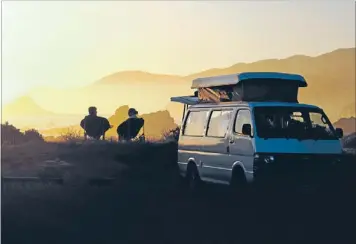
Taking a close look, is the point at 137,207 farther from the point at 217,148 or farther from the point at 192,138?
the point at 192,138

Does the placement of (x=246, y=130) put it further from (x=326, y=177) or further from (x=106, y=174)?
(x=106, y=174)

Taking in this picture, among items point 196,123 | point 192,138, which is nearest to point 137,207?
point 192,138

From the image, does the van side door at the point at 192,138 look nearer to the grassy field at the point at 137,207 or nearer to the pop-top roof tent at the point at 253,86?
the grassy field at the point at 137,207

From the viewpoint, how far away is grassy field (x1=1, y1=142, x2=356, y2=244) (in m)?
11.6

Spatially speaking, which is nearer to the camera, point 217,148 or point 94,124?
point 217,148

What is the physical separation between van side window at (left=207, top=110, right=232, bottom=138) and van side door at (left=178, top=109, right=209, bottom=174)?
17cm

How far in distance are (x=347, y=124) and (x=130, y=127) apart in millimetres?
3335

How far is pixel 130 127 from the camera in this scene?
13984 millimetres

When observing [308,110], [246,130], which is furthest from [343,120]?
[246,130]

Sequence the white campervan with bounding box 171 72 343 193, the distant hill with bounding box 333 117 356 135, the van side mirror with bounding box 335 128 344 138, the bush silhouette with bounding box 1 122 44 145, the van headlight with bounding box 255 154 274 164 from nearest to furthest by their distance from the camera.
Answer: the van headlight with bounding box 255 154 274 164 → the white campervan with bounding box 171 72 343 193 → the van side mirror with bounding box 335 128 344 138 → the distant hill with bounding box 333 117 356 135 → the bush silhouette with bounding box 1 122 44 145

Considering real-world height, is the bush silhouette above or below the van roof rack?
below

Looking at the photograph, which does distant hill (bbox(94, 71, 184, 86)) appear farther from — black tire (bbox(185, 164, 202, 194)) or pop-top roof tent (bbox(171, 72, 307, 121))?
black tire (bbox(185, 164, 202, 194))

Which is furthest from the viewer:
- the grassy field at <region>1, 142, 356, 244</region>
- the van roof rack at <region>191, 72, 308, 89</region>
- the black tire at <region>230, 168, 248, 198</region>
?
the van roof rack at <region>191, 72, 308, 89</region>

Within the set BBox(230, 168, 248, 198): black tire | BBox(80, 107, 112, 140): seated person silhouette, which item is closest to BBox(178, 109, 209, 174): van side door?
BBox(230, 168, 248, 198): black tire
